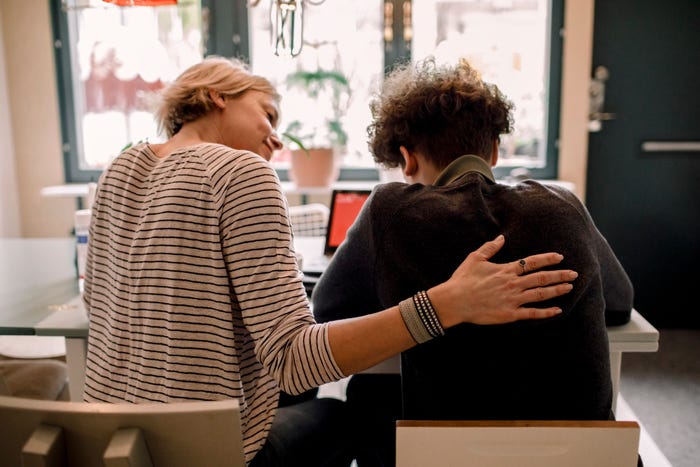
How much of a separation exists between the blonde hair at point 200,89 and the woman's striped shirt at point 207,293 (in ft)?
0.64

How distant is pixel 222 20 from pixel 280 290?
10.2 feet

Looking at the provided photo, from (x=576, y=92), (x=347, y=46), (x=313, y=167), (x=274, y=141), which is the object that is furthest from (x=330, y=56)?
(x=274, y=141)

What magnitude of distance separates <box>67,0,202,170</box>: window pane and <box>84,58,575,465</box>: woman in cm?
277

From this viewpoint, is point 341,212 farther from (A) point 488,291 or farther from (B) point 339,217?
(A) point 488,291

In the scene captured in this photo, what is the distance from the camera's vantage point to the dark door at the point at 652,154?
137 inches

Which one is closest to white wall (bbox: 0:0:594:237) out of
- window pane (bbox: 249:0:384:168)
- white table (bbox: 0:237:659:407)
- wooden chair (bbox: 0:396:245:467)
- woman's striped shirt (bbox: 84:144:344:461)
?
window pane (bbox: 249:0:384:168)

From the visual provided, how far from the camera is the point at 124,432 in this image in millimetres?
735

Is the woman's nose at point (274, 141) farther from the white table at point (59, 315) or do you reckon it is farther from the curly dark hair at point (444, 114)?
the white table at point (59, 315)

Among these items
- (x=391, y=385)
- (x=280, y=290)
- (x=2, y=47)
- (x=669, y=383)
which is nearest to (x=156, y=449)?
(x=280, y=290)

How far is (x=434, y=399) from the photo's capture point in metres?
1.06

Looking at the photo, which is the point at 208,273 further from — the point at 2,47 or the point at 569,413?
the point at 2,47

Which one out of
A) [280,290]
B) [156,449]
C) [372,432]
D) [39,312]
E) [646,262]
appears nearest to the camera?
[156,449]

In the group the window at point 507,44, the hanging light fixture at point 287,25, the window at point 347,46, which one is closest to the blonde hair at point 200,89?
the hanging light fixture at point 287,25

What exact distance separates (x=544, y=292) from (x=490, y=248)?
103 millimetres
